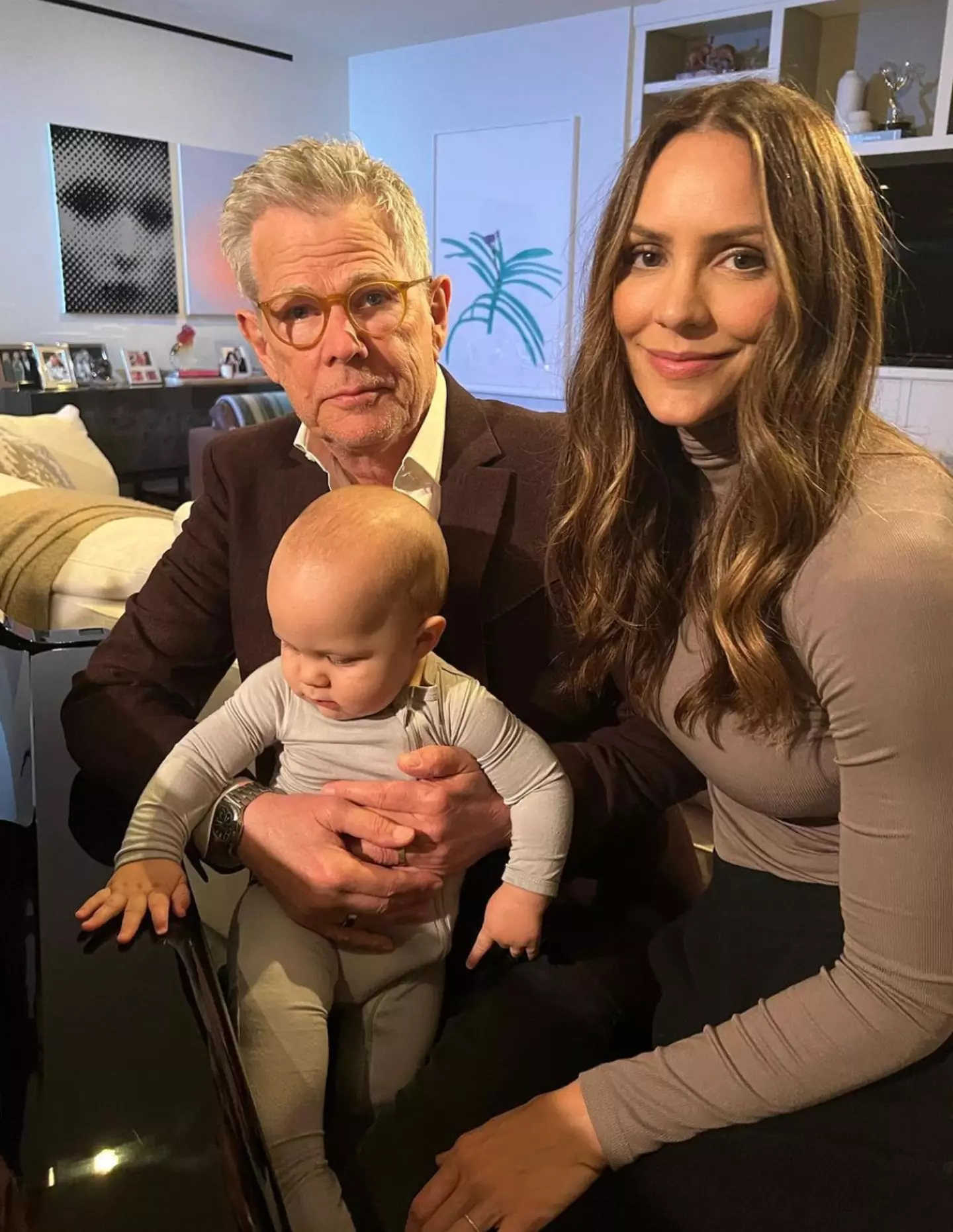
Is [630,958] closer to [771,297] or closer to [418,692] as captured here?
[418,692]

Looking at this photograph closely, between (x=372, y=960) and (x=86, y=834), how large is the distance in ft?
1.10

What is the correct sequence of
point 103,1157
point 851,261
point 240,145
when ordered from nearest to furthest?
1. point 103,1157
2. point 851,261
3. point 240,145

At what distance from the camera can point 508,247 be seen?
239 inches


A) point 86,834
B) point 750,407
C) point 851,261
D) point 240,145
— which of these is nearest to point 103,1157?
point 86,834

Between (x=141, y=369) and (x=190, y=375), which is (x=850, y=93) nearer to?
(x=190, y=375)

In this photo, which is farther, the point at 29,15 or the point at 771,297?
the point at 29,15

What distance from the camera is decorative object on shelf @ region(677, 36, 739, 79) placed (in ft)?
17.4

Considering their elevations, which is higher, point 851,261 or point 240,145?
point 240,145

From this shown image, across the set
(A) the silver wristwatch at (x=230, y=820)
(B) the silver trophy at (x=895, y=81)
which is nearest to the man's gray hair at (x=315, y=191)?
(A) the silver wristwatch at (x=230, y=820)

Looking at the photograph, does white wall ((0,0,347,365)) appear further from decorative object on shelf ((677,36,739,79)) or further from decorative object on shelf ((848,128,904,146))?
decorative object on shelf ((848,128,904,146))

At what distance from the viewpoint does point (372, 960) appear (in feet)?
3.65

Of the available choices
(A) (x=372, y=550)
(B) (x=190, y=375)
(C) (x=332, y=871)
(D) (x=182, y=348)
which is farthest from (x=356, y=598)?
(D) (x=182, y=348)

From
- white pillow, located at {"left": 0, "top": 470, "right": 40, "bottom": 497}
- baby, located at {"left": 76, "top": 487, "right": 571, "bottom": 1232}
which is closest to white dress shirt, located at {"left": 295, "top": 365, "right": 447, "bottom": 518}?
baby, located at {"left": 76, "top": 487, "right": 571, "bottom": 1232}

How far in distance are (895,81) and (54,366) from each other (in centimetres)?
456
